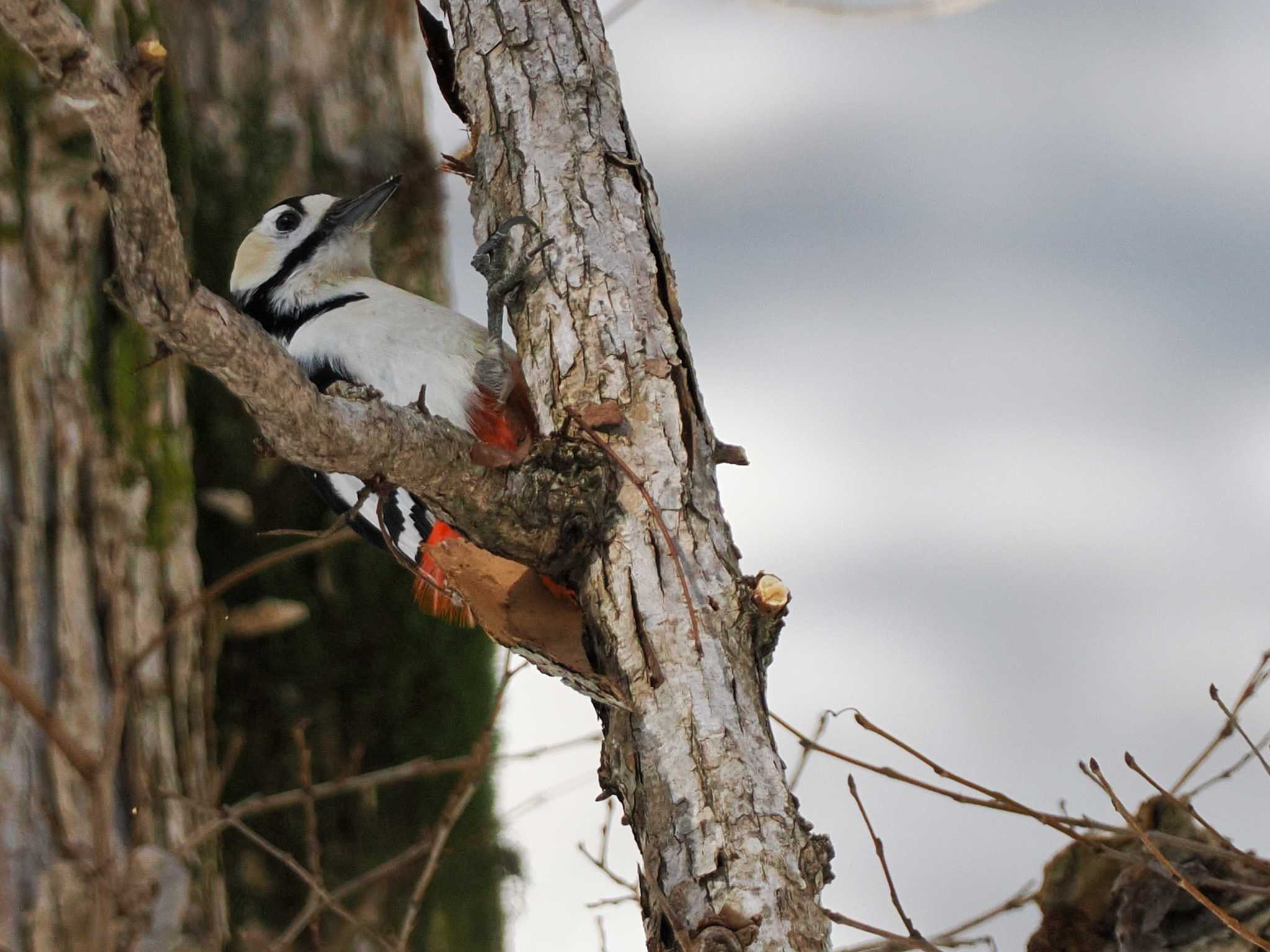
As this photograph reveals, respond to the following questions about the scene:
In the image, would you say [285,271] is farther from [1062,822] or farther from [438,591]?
[1062,822]

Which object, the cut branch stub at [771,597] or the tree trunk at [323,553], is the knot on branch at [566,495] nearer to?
the cut branch stub at [771,597]

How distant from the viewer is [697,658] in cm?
157

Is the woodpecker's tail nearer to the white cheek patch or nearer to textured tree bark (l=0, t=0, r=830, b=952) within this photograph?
textured tree bark (l=0, t=0, r=830, b=952)

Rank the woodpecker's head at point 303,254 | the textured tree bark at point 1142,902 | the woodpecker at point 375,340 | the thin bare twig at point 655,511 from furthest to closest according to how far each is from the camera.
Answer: the woodpecker's head at point 303,254
the woodpecker at point 375,340
the textured tree bark at point 1142,902
the thin bare twig at point 655,511

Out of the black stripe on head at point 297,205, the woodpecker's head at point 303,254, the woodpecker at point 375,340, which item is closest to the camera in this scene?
the woodpecker at point 375,340

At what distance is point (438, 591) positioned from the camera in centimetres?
234

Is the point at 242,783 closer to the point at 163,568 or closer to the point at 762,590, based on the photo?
the point at 163,568

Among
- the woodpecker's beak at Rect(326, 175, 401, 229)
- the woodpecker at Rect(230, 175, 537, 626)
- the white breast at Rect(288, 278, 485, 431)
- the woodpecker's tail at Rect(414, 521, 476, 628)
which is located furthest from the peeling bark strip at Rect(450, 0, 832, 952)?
the woodpecker's beak at Rect(326, 175, 401, 229)

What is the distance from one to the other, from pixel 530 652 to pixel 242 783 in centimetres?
202

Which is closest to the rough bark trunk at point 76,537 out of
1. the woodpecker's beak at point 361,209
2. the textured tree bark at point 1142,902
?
the woodpecker's beak at point 361,209

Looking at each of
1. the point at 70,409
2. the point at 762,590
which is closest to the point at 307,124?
the point at 70,409

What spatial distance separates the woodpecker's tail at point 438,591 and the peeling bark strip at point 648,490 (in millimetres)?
516

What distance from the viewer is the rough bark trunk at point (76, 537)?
2.73 metres

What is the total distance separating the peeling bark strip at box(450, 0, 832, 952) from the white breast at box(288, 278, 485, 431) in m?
0.26
